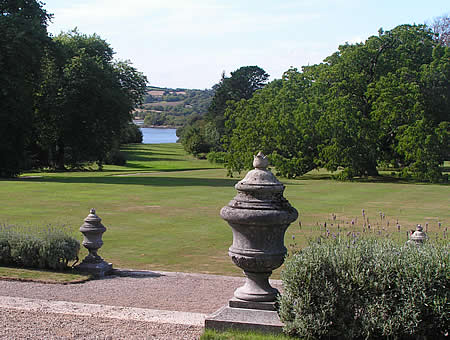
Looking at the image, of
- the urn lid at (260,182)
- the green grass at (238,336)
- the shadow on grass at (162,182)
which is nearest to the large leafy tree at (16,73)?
the shadow on grass at (162,182)

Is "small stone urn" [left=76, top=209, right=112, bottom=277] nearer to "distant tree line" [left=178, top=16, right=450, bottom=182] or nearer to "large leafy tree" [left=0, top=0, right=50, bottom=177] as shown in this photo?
"large leafy tree" [left=0, top=0, right=50, bottom=177]

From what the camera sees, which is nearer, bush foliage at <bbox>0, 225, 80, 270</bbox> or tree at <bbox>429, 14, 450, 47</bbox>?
bush foliage at <bbox>0, 225, 80, 270</bbox>

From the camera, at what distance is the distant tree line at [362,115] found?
41188 mm

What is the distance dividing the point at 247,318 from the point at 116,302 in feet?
9.11

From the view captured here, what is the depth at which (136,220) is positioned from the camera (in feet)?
63.0

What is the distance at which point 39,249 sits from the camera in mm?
11242

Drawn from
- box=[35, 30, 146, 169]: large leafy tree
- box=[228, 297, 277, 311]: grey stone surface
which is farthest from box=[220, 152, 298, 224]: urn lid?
box=[35, 30, 146, 169]: large leafy tree

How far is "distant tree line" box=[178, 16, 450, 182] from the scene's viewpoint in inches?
1622

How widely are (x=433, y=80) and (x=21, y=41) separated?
93.2ft

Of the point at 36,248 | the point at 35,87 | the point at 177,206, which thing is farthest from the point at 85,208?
the point at 35,87

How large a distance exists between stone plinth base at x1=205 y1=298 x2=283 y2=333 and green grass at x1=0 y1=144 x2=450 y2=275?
369 cm

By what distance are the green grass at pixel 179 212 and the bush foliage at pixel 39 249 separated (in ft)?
4.79

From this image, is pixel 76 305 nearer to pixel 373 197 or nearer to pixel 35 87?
pixel 373 197

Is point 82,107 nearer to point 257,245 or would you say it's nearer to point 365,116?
point 365,116
